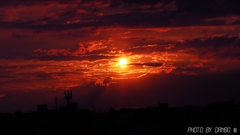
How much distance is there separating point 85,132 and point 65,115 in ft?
15.6

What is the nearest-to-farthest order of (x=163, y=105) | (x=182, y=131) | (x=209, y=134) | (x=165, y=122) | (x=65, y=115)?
(x=209, y=134)
(x=65, y=115)
(x=182, y=131)
(x=165, y=122)
(x=163, y=105)

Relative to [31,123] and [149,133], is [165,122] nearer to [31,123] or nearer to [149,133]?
[149,133]

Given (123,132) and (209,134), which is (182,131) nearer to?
(123,132)

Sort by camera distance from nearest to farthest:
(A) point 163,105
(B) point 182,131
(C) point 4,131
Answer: (B) point 182,131
(C) point 4,131
(A) point 163,105

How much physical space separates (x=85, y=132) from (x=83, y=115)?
4.39 metres

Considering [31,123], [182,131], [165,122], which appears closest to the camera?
[182,131]

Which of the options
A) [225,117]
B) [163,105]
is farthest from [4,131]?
[163,105]

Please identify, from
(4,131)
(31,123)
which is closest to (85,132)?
(4,131)

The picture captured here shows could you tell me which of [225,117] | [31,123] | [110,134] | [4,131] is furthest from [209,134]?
[31,123]

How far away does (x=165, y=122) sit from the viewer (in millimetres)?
105438

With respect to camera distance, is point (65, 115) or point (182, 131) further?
point (182, 131)

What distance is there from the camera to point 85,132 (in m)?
74.8

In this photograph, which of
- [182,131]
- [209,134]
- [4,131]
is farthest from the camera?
[4,131]

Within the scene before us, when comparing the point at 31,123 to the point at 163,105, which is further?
the point at 163,105
